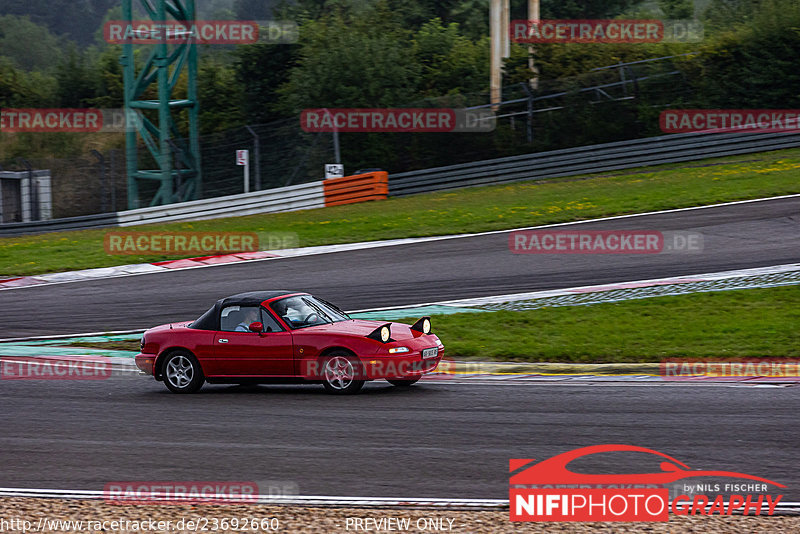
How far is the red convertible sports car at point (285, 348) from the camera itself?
34.6 ft

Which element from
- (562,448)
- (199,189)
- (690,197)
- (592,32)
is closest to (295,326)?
(562,448)

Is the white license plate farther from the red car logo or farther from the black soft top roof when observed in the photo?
the red car logo

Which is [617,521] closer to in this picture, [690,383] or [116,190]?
[690,383]

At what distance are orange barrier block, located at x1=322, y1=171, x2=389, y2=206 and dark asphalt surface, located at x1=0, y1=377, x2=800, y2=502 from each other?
62.8 feet

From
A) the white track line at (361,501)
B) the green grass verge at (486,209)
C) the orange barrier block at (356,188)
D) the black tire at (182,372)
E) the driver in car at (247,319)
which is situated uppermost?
the orange barrier block at (356,188)

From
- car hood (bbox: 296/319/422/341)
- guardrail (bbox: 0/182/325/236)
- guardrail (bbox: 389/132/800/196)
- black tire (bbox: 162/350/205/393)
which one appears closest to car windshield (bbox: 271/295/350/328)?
car hood (bbox: 296/319/422/341)

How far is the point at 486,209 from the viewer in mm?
25234

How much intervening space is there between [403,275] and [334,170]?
1284 cm

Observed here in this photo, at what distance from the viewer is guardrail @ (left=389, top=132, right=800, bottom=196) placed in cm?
3030

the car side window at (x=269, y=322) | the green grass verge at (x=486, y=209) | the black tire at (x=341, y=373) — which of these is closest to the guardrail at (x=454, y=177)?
the green grass verge at (x=486, y=209)

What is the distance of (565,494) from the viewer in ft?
22.2

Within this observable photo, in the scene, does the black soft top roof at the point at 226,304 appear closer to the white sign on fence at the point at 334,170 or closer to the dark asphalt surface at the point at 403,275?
the dark asphalt surface at the point at 403,275

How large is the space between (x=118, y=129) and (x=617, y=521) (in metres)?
47.6

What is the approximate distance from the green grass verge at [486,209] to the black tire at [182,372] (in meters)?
10.9
